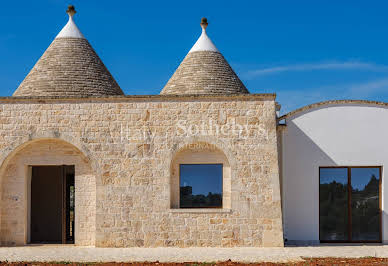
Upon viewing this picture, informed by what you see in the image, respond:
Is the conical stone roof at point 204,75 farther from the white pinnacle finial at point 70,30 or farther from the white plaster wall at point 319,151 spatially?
the white pinnacle finial at point 70,30

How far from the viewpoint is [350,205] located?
45.4 feet

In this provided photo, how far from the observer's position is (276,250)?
12.2 m

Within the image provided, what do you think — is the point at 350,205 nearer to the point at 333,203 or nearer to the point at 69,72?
the point at 333,203

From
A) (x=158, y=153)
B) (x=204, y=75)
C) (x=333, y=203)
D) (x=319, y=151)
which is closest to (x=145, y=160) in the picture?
(x=158, y=153)

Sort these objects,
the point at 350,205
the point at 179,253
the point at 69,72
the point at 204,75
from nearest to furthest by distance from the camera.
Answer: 1. the point at 179,253
2. the point at 350,205
3. the point at 69,72
4. the point at 204,75

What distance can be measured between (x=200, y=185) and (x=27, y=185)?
476 cm

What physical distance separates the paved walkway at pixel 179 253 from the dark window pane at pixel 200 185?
1439 mm

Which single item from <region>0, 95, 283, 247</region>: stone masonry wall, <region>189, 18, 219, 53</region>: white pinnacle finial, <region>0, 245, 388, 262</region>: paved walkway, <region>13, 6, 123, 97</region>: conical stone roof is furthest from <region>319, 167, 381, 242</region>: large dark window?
<region>13, 6, 123, 97</region>: conical stone roof

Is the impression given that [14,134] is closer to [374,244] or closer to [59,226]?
[59,226]

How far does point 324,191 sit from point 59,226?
810cm

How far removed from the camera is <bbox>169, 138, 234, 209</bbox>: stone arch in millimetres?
13164

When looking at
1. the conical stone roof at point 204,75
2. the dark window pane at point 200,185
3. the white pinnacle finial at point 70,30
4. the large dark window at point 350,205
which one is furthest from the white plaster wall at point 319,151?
the white pinnacle finial at point 70,30

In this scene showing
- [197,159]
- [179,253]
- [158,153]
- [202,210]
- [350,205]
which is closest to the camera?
[179,253]

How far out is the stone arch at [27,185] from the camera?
44.0 ft
